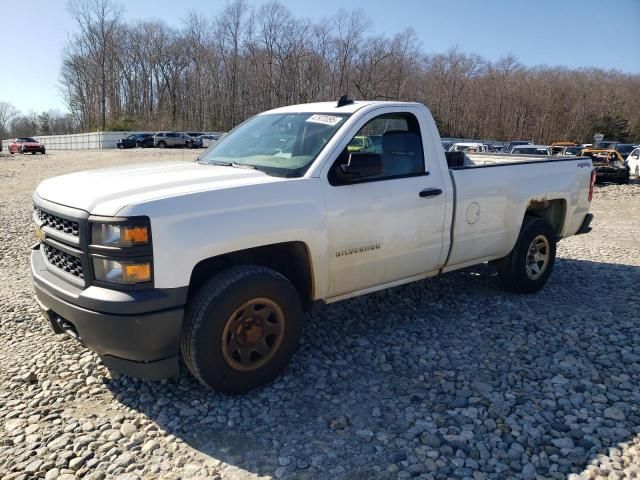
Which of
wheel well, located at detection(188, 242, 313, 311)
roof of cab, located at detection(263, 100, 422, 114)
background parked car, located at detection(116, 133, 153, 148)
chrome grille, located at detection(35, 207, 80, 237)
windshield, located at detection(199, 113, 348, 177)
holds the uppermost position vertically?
background parked car, located at detection(116, 133, 153, 148)

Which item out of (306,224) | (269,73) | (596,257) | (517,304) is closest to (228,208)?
(306,224)

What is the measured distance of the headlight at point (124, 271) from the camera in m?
2.83

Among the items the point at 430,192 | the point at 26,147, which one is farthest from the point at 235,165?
the point at 26,147

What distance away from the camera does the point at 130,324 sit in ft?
9.28

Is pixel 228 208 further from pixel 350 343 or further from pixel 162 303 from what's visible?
pixel 350 343

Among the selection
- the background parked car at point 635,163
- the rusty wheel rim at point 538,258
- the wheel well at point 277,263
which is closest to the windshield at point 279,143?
the wheel well at point 277,263

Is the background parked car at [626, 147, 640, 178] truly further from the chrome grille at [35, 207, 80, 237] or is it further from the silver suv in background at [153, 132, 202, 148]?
the silver suv in background at [153, 132, 202, 148]

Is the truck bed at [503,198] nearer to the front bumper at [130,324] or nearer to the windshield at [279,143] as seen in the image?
the windshield at [279,143]

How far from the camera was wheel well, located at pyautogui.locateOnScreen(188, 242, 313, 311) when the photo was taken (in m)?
3.34

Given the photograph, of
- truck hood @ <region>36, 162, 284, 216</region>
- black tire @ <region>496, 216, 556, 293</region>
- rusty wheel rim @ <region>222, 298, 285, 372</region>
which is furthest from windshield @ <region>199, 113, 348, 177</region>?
black tire @ <region>496, 216, 556, 293</region>

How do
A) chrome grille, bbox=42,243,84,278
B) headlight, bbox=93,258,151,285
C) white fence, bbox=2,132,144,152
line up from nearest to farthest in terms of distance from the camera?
headlight, bbox=93,258,151,285 → chrome grille, bbox=42,243,84,278 → white fence, bbox=2,132,144,152

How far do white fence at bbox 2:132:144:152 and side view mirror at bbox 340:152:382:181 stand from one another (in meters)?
57.5

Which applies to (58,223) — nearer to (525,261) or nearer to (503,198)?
(503,198)

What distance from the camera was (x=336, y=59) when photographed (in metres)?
69.6
